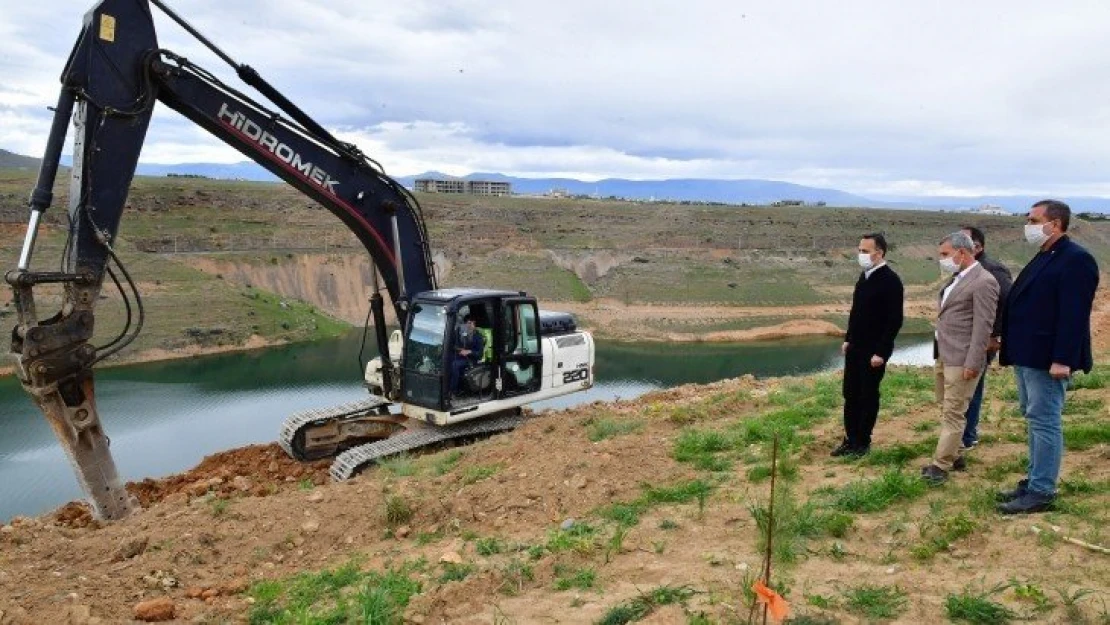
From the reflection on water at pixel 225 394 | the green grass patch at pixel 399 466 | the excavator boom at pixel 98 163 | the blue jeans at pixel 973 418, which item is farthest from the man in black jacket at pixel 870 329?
the reflection on water at pixel 225 394

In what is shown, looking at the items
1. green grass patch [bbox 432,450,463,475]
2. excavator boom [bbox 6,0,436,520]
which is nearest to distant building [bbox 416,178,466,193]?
excavator boom [bbox 6,0,436,520]

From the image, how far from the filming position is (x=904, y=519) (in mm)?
4242

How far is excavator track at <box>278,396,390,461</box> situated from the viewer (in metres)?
8.23

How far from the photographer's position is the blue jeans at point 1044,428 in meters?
4.06

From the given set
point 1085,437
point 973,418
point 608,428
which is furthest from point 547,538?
point 1085,437

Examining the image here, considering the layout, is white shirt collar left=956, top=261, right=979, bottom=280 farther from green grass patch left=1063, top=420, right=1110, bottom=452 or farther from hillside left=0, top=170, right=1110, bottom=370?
hillside left=0, top=170, right=1110, bottom=370

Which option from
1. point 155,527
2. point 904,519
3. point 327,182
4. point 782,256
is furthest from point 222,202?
point 904,519

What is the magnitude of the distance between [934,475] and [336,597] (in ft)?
12.1

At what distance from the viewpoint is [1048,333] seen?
4.07 meters

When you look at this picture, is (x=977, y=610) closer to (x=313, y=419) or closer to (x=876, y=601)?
(x=876, y=601)

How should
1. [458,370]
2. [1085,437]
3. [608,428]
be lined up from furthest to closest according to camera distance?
1. [458,370]
2. [608,428]
3. [1085,437]

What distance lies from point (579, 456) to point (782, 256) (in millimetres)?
35144

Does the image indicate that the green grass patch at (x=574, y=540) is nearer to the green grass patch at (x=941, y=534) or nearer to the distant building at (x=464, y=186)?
the green grass patch at (x=941, y=534)

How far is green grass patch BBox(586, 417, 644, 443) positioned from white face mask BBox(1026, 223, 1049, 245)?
12.6 ft
